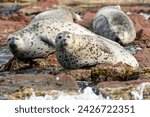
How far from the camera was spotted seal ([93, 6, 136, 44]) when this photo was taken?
Answer: 44.4 feet

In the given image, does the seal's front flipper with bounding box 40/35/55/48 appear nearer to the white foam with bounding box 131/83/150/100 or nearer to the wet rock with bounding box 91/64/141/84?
the wet rock with bounding box 91/64/141/84

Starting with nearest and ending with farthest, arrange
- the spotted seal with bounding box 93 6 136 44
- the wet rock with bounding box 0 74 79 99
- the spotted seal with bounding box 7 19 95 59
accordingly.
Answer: the wet rock with bounding box 0 74 79 99 → the spotted seal with bounding box 7 19 95 59 → the spotted seal with bounding box 93 6 136 44

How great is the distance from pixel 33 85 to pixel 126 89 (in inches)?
48.2

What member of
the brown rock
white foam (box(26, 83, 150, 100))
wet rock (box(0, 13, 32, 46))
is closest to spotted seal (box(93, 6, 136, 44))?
the brown rock

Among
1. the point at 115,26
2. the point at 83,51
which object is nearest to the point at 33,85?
the point at 83,51

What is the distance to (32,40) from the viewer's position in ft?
35.0

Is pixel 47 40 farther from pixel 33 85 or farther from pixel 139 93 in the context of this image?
pixel 139 93

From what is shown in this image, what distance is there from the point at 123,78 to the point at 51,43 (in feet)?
6.37

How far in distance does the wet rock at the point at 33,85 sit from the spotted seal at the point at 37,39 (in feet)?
5.05

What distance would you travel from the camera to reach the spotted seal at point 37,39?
10.4 metres

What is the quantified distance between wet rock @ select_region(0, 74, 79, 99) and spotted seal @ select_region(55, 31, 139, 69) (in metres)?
0.80

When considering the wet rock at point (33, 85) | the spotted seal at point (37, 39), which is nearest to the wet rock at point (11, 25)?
the spotted seal at point (37, 39)

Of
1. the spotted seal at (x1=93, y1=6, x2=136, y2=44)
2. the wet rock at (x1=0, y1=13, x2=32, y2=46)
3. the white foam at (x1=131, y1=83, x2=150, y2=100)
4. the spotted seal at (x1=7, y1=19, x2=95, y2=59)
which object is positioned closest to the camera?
the white foam at (x1=131, y1=83, x2=150, y2=100)

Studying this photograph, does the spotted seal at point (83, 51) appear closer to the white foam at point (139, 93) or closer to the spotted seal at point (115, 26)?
the white foam at point (139, 93)
